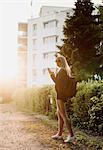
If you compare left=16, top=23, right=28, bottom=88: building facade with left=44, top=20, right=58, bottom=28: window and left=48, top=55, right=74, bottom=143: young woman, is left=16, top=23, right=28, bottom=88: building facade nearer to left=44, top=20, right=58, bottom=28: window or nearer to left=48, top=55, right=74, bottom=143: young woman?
left=44, top=20, right=58, bottom=28: window

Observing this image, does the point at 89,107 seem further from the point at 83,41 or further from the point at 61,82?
the point at 83,41

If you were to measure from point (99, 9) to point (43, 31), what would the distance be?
115ft

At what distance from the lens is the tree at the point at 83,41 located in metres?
25.6

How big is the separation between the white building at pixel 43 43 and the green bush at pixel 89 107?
43.9 m

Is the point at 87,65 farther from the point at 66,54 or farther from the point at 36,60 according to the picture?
the point at 36,60

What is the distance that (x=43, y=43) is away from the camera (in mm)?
59656

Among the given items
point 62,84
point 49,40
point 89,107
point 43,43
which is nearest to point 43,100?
point 89,107

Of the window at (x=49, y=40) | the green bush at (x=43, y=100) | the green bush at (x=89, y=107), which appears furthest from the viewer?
the window at (x=49, y=40)

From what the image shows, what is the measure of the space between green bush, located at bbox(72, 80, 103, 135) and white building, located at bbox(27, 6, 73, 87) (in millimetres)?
43904

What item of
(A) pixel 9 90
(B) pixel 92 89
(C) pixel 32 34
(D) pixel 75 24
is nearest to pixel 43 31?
(C) pixel 32 34

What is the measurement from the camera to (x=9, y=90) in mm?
57938

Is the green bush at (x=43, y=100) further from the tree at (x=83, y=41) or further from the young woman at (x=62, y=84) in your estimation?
the young woman at (x=62, y=84)

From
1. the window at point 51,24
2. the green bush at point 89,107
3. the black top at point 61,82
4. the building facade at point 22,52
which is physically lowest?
the building facade at point 22,52

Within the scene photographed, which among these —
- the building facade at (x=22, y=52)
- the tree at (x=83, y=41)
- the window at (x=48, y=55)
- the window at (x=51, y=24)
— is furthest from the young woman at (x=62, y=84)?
the building facade at (x=22, y=52)
